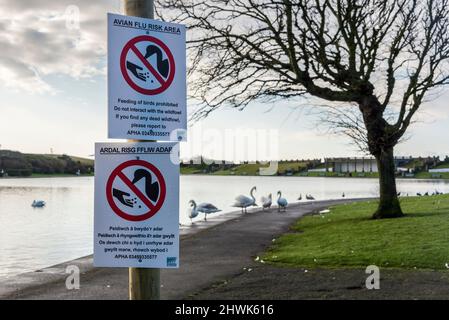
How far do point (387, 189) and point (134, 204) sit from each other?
1922cm

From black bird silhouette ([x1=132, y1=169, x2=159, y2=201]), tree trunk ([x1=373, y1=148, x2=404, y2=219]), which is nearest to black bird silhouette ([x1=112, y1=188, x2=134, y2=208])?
black bird silhouette ([x1=132, y1=169, x2=159, y2=201])

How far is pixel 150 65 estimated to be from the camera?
4637 mm

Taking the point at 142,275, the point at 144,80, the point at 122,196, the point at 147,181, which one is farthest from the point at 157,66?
the point at 142,275

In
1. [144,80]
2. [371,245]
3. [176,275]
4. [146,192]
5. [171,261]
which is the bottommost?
[176,275]

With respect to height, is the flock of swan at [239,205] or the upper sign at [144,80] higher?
the upper sign at [144,80]

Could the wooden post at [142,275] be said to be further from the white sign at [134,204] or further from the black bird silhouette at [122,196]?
the black bird silhouette at [122,196]

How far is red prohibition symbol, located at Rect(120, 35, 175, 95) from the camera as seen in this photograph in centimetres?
459

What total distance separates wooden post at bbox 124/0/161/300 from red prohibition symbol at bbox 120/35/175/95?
32cm

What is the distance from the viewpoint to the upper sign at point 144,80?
4566mm

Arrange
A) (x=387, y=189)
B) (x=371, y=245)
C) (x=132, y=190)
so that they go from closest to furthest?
(x=132, y=190)
(x=371, y=245)
(x=387, y=189)

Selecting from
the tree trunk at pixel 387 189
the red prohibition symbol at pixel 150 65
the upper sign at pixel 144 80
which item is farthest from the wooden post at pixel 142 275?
the tree trunk at pixel 387 189

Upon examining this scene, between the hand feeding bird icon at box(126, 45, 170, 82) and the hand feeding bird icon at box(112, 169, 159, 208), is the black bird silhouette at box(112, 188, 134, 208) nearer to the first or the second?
the hand feeding bird icon at box(112, 169, 159, 208)

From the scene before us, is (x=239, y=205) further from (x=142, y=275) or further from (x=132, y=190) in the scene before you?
(x=132, y=190)

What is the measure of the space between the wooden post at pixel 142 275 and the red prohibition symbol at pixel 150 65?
0.32 metres
